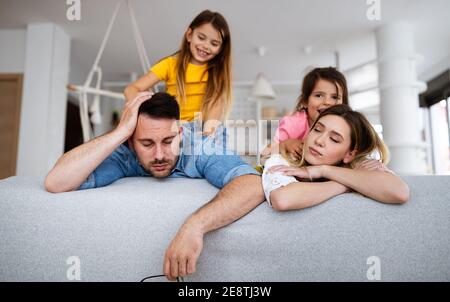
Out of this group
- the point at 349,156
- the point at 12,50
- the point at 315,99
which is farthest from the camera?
the point at 12,50

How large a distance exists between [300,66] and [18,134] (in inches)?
136

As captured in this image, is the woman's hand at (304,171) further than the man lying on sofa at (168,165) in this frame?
Yes

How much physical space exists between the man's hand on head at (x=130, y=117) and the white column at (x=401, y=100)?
285 centimetres

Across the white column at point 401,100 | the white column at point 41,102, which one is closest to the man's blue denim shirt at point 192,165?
the white column at point 401,100

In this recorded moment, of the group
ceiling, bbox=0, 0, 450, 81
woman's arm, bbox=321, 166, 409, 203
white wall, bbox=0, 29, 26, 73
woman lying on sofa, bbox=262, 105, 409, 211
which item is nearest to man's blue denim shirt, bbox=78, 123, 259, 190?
woman lying on sofa, bbox=262, 105, 409, 211

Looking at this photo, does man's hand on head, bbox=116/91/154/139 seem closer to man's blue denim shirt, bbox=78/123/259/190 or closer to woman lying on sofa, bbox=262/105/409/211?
man's blue denim shirt, bbox=78/123/259/190

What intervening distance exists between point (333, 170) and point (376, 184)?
124 mm

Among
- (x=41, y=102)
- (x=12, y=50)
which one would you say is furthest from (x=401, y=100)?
(x=12, y=50)

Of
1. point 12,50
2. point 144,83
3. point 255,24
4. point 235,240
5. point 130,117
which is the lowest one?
point 235,240

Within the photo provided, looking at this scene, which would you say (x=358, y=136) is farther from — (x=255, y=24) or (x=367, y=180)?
(x=255, y=24)

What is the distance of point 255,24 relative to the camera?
3621 mm

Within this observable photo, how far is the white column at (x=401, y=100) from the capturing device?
10.9 feet

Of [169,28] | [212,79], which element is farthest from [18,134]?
[212,79]

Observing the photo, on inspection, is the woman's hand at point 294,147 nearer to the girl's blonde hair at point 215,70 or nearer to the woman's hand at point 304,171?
the woman's hand at point 304,171
